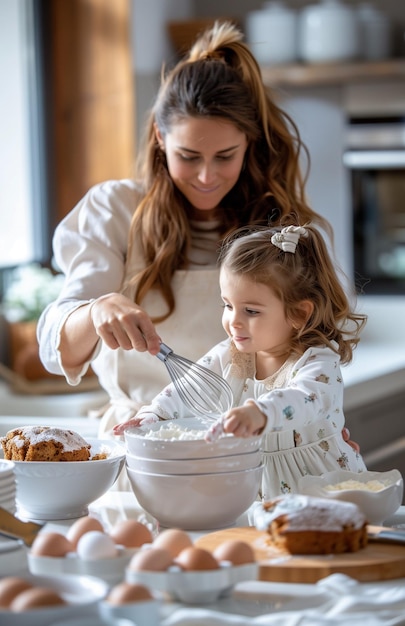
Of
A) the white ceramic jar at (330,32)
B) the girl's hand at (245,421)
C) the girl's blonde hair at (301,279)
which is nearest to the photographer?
the girl's hand at (245,421)

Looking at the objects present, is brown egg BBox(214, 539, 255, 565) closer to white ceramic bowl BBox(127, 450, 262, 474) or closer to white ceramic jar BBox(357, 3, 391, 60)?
white ceramic bowl BBox(127, 450, 262, 474)

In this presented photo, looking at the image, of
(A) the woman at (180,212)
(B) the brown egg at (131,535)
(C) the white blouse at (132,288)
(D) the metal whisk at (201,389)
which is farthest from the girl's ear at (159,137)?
(B) the brown egg at (131,535)

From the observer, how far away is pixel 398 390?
3090mm

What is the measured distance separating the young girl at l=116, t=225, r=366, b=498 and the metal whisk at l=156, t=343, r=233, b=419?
0.07 ft

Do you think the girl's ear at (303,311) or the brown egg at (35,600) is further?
the girl's ear at (303,311)

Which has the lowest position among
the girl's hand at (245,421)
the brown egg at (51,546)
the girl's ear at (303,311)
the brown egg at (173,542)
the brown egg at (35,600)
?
the brown egg at (51,546)

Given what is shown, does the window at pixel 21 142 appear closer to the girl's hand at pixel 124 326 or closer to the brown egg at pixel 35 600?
the girl's hand at pixel 124 326

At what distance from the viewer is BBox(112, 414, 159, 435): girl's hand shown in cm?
142

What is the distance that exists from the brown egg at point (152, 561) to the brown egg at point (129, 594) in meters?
0.06

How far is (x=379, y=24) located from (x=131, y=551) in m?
2.73

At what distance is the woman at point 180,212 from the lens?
69.3 inches

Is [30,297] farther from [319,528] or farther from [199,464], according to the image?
[319,528]

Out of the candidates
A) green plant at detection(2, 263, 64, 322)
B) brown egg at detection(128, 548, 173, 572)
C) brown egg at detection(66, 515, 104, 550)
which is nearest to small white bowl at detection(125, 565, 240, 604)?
brown egg at detection(128, 548, 173, 572)

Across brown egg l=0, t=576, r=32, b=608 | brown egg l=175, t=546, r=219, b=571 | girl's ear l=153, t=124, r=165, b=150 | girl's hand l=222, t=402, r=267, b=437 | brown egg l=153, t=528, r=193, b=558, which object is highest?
girl's ear l=153, t=124, r=165, b=150
